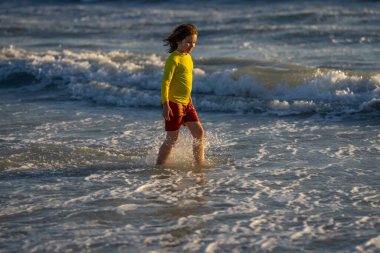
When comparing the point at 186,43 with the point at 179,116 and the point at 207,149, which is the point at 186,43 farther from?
the point at 207,149

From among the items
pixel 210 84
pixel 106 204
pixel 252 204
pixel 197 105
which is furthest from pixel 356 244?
pixel 210 84

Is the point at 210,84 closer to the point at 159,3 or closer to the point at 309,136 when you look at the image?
the point at 309,136

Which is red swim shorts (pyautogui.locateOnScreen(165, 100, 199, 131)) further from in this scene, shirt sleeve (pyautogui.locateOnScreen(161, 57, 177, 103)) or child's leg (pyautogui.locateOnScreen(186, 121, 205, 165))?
shirt sleeve (pyautogui.locateOnScreen(161, 57, 177, 103))

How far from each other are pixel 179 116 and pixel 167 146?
1.24 feet

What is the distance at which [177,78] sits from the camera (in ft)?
Answer: 24.6

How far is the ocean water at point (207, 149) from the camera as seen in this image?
5828 millimetres

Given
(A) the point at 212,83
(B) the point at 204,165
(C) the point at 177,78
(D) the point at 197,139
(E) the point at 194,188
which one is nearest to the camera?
(E) the point at 194,188

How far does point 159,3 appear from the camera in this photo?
31.8 m

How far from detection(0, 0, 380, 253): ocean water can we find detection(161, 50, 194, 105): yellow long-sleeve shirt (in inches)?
29.3

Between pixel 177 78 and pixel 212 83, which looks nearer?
pixel 177 78

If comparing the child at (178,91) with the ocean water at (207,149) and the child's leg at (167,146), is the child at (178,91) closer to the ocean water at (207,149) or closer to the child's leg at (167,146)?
the child's leg at (167,146)

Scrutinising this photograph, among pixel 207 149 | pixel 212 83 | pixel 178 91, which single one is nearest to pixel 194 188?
pixel 178 91

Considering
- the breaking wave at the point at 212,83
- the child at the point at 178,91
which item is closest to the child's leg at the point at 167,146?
the child at the point at 178,91

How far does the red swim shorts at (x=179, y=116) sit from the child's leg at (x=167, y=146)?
6 centimetres
